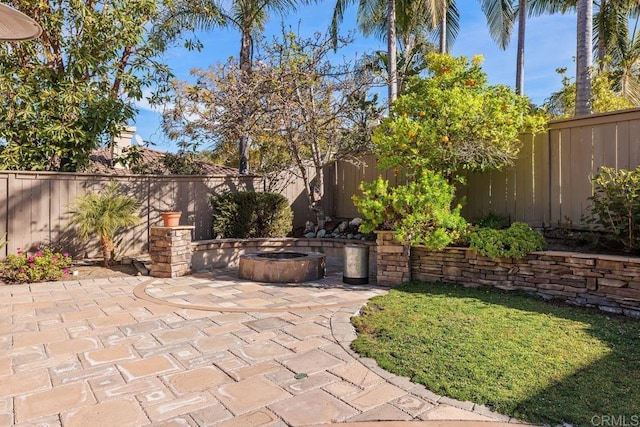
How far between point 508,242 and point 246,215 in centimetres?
528

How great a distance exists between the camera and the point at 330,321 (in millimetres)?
4215

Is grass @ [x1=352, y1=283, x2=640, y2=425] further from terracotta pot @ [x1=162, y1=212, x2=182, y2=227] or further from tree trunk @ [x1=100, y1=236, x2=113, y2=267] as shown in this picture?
tree trunk @ [x1=100, y1=236, x2=113, y2=267]

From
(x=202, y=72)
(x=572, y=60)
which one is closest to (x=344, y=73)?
(x=202, y=72)

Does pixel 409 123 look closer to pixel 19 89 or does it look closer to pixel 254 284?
pixel 254 284

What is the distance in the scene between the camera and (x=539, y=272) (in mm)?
4926

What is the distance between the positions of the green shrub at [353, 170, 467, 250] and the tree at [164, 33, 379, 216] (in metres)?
→ 2.98

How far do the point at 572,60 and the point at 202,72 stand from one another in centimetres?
1163

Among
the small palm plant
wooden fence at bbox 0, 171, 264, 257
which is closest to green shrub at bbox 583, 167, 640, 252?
wooden fence at bbox 0, 171, 264, 257

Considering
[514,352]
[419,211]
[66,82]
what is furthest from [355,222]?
[66,82]

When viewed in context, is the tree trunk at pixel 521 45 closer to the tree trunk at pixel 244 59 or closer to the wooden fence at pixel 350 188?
the wooden fence at pixel 350 188

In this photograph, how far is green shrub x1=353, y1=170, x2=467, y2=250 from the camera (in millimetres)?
5477

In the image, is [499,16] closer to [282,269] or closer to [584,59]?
[584,59]

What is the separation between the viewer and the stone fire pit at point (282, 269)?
20.8ft

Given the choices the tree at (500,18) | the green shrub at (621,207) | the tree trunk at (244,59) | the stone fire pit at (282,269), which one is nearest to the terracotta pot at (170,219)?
the stone fire pit at (282,269)
